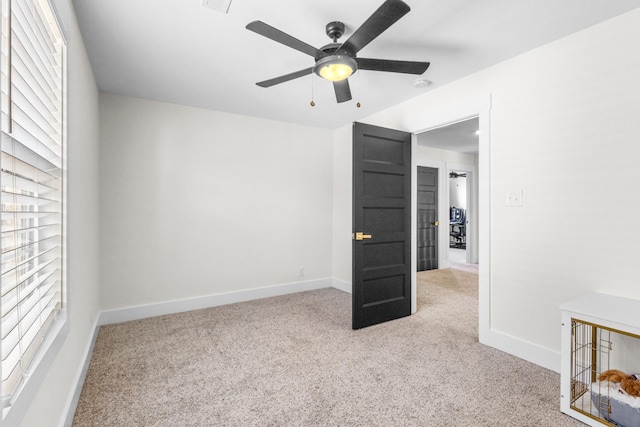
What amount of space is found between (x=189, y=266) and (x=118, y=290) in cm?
73

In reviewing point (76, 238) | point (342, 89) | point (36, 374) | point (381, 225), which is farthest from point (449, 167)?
point (36, 374)

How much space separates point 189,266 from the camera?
12.3 feet

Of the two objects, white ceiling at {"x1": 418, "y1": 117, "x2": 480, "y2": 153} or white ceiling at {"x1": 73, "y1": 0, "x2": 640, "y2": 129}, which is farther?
white ceiling at {"x1": 418, "y1": 117, "x2": 480, "y2": 153}

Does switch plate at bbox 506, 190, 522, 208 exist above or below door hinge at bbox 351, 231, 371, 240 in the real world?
above

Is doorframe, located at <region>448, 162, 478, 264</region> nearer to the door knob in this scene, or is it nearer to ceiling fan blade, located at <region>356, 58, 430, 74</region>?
the door knob

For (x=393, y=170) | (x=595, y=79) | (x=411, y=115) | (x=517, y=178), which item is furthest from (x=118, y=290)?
(x=595, y=79)

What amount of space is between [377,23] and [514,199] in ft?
5.93

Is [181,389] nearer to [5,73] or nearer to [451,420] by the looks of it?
[451,420]

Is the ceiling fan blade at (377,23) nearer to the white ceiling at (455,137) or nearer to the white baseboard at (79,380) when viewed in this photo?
the white baseboard at (79,380)

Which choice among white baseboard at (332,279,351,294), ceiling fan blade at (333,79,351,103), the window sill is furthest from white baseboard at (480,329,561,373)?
the window sill

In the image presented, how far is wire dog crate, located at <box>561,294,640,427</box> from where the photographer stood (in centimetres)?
169

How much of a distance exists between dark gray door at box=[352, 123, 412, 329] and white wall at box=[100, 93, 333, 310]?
1552 millimetres

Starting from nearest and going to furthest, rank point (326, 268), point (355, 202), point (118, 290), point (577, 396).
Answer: point (577, 396) → point (355, 202) → point (118, 290) → point (326, 268)

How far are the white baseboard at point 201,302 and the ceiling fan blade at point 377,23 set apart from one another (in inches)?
123
